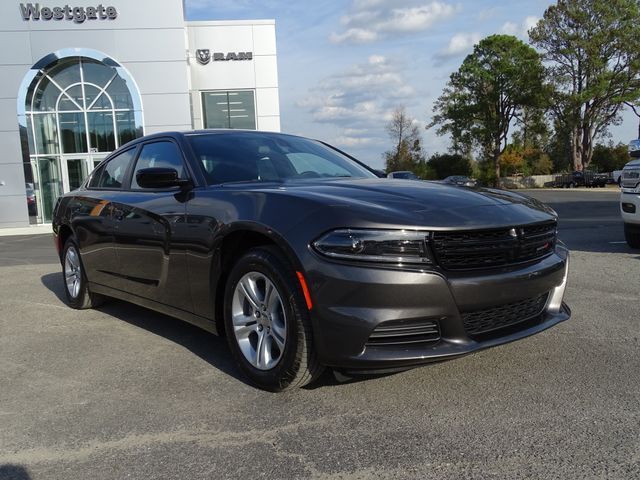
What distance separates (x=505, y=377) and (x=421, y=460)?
3.69 ft

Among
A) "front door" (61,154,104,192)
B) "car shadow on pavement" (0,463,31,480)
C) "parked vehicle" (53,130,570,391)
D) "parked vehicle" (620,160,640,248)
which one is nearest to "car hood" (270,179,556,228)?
"parked vehicle" (53,130,570,391)

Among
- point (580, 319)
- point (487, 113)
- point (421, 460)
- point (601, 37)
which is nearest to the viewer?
point (421, 460)

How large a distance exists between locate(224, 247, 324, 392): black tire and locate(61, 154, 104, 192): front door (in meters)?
20.6

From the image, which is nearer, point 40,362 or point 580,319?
point 40,362

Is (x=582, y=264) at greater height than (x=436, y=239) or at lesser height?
lesser

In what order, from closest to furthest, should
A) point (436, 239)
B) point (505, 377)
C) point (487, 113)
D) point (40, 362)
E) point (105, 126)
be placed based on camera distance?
1. point (436, 239)
2. point (505, 377)
3. point (40, 362)
4. point (105, 126)
5. point (487, 113)

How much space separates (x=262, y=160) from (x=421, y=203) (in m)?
1.48

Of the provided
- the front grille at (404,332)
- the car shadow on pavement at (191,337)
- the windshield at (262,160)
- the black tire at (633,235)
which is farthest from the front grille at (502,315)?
the black tire at (633,235)

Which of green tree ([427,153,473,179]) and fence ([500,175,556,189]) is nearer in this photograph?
fence ([500,175,556,189])

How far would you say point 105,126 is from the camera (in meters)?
21.7

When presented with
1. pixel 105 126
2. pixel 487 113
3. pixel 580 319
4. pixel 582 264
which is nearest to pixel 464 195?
pixel 580 319

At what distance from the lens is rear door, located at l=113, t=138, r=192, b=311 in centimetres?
375

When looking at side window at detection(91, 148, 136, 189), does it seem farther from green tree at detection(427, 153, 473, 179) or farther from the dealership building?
green tree at detection(427, 153, 473, 179)

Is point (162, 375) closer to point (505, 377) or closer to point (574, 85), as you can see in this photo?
point (505, 377)
